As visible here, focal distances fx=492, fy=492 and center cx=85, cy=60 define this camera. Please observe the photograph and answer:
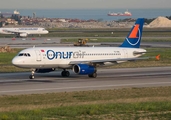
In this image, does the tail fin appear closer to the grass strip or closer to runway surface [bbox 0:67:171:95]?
runway surface [bbox 0:67:171:95]

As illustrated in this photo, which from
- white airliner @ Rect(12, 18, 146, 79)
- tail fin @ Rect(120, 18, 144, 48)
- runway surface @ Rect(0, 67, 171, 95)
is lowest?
runway surface @ Rect(0, 67, 171, 95)

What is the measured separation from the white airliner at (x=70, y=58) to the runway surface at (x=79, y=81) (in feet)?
3.38

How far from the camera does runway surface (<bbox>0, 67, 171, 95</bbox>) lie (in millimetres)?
39094

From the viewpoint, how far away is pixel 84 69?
4534cm

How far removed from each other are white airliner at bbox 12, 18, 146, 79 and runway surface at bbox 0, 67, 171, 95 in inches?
40.5

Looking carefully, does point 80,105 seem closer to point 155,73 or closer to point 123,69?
point 155,73

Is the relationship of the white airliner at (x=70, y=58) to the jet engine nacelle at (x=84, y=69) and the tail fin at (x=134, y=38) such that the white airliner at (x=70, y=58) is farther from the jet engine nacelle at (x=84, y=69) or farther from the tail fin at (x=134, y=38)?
the tail fin at (x=134, y=38)

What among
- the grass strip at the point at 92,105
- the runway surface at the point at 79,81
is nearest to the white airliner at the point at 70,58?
the runway surface at the point at 79,81

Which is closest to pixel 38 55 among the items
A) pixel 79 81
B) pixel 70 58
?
pixel 70 58

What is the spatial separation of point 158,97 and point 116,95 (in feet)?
10.1

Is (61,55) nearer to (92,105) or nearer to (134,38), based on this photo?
(134,38)

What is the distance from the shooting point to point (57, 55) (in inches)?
1817

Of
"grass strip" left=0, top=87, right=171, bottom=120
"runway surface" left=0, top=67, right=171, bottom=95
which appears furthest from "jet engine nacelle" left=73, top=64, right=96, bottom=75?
"grass strip" left=0, top=87, right=171, bottom=120

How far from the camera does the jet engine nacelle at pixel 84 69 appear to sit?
45.2 metres
